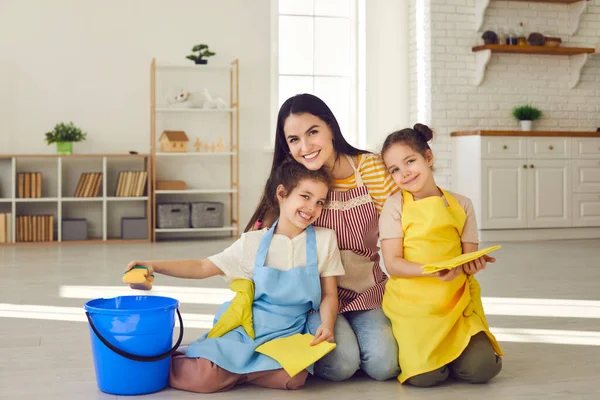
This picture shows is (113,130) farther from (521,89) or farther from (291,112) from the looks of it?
(291,112)

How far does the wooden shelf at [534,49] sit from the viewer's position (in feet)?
21.7

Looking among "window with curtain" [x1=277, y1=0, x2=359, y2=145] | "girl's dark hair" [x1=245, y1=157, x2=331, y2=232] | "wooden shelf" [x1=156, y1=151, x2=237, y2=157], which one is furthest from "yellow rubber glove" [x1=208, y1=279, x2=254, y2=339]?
"window with curtain" [x1=277, y1=0, x2=359, y2=145]

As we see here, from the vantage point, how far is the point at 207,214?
647cm

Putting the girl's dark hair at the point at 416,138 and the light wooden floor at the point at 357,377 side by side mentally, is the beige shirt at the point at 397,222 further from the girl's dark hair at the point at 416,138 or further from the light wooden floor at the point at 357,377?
the light wooden floor at the point at 357,377

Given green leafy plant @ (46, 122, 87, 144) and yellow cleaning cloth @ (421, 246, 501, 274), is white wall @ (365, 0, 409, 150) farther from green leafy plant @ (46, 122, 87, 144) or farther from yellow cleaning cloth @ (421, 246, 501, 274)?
yellow cleaning cloth @ (421, 246, 501, 274)

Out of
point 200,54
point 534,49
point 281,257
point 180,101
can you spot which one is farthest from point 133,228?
point 281,257

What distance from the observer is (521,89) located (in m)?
6.95

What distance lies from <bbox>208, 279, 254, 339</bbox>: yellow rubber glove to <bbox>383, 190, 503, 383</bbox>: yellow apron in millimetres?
419

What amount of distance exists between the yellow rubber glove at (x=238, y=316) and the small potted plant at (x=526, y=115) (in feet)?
16.6

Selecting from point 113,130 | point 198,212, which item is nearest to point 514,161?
point 198,212

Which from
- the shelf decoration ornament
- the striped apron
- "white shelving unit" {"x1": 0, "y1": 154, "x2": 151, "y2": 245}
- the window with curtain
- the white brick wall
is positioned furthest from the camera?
the window with curtain

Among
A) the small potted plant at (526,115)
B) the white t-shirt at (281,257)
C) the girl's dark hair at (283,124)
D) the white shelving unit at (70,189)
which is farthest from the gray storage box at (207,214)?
the white t-shirt at (281,257)

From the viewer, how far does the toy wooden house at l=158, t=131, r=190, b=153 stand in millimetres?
6391

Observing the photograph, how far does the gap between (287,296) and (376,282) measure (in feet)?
1.14
